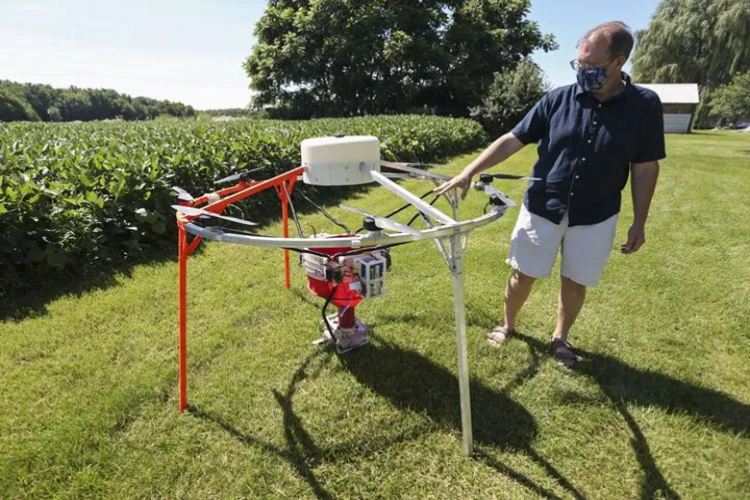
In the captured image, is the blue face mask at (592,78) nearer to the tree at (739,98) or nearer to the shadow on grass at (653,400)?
the shadow on grass at (653,400)

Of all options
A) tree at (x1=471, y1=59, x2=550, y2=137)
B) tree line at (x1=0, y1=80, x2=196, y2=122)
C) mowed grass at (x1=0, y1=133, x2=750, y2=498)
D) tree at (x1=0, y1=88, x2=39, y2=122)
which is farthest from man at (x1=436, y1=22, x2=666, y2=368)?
tree at (x1=0, y1=88, x2=39, y2=122)

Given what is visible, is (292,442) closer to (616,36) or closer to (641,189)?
(641,189)

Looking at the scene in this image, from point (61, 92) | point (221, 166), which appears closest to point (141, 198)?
point (221, 166)

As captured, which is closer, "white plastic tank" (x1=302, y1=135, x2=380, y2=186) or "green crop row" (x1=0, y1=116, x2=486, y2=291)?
"white plastic tank" (x1=302, y1=135, x2=380, y2=186)

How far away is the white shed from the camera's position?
31.5m

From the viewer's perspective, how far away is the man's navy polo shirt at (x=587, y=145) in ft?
7.58

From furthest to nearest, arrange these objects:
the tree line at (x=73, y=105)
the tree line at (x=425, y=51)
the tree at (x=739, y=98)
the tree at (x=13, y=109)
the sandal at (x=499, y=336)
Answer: the tree line at (x=73, y=105), the tree at (x=13, y=109), the tree line at (x=425, y=51), the tree at (x=739, y=98), the sandal at (x=499, y=336)

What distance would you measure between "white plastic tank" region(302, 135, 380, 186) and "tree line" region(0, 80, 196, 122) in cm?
4672

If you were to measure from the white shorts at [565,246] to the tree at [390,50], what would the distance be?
2953 cm

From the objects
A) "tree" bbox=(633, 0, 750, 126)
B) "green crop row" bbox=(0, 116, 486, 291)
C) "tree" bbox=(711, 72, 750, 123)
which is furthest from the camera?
"tree" bbox=(633, 0, 750, 126)

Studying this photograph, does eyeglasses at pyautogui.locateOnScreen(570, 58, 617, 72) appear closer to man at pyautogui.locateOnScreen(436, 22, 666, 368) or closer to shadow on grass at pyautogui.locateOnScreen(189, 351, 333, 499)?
man at pyautogui.locateOnScreen(436, 22, 666, 368)

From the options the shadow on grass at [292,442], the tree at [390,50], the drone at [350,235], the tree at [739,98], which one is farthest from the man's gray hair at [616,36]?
the tree at [390,50]

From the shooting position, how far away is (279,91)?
119 feet

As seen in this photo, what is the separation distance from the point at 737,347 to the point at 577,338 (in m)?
1.15
